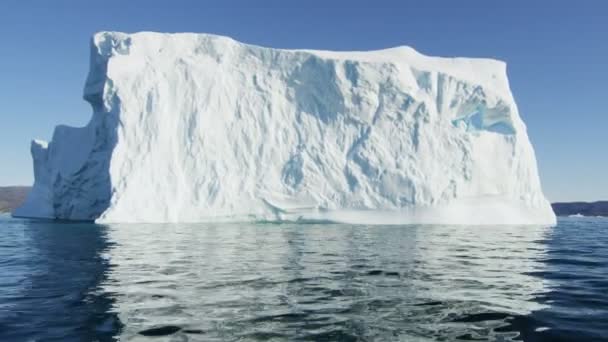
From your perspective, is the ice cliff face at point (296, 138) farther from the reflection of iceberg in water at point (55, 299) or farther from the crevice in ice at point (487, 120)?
the reflection of iceberg in water at point (55, 299)

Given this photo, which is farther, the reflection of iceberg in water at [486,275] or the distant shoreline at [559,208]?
the distant shoreline at [559,208]

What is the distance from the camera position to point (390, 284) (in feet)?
24.4

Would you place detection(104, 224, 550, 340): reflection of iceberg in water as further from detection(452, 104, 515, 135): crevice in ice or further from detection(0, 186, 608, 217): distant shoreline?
detection(0, 186, 608, 217): distant shoreline

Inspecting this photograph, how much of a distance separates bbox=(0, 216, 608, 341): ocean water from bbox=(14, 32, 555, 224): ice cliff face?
631 inches

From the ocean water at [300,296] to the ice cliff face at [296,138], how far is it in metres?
16.0

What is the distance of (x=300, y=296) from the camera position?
6434 millimetres

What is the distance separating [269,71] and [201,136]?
251 inches

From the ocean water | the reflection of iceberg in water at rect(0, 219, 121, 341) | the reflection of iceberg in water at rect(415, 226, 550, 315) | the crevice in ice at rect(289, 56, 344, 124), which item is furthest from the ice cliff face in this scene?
the ocean water

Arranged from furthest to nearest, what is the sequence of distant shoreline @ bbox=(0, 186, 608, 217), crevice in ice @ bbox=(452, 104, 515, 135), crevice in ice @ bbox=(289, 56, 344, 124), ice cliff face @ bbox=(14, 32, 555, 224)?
distant shoreline @ bbox=(0, 186, 608, 217) < crevice in ice @ bbox=(452, 104, 515, 135) < crevice in ice @ bbox=(289, 56, 344, 124) < ice cliff face @ bbox=(14, 32, 555, 224)

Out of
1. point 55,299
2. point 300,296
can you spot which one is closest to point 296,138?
point 300,296

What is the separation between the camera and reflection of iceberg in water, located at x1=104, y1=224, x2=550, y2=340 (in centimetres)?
497

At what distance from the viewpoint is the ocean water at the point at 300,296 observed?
480 centimetres

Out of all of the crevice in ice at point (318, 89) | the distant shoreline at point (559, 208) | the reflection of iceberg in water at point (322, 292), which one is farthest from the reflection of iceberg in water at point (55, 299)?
the distant shoreline at point (559, 208)

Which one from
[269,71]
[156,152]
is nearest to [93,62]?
[156,152]
